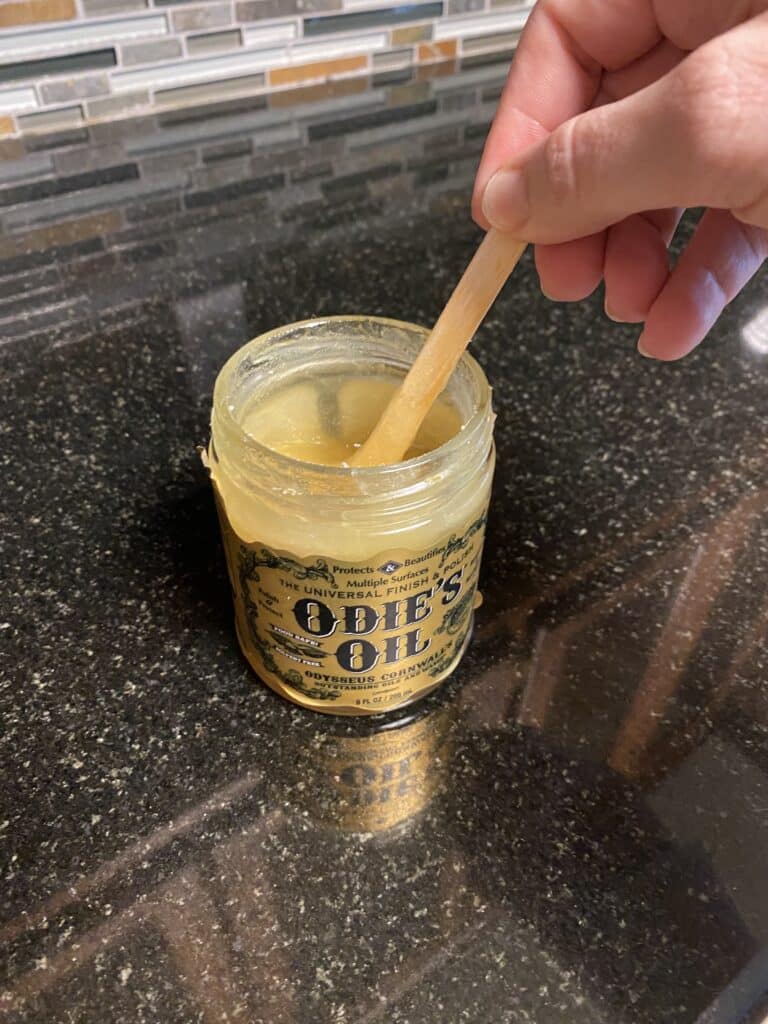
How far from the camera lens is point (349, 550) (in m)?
0.41

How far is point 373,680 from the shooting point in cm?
47

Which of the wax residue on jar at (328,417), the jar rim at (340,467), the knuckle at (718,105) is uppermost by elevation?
the knuckle at (718,105)

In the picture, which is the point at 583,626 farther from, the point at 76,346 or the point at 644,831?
the point at 76,346

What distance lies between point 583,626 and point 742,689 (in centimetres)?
9

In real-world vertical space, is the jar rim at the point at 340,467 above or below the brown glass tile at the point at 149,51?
above

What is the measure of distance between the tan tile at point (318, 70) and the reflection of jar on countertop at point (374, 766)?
810mm

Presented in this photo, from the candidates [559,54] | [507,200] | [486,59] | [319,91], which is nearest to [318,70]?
[319,91]

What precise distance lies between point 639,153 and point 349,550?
20 cm

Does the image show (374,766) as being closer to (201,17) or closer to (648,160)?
(648,160)

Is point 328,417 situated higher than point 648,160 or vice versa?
point 648,160

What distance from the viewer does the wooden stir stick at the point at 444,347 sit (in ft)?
1.38

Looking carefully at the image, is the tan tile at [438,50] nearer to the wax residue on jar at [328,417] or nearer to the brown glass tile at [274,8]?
the brown glass tile at [274,8]

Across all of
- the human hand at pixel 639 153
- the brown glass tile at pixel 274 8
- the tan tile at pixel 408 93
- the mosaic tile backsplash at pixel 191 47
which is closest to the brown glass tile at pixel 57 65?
the mosaic tile backsplash at pixel 191 47

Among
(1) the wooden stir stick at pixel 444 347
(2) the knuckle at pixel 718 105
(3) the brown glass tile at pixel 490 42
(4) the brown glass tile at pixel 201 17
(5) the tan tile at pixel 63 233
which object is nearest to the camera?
(2) the knuckle at pixel 718 105
